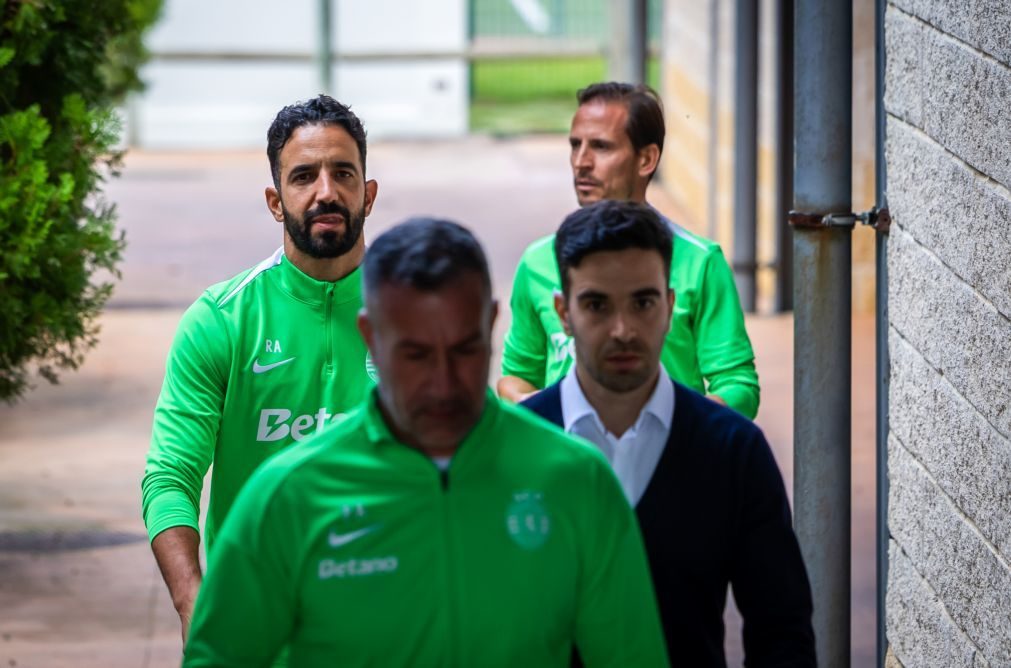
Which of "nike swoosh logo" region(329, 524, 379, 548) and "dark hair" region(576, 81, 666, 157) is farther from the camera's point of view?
"dark hair" region(576, 81, 666, 157)

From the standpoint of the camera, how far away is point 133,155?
77.2 feet

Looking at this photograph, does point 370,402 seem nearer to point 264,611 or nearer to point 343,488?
A: point 343,488

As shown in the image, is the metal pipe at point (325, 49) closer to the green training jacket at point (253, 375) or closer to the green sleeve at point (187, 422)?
the green training jacket at point (253, 375)

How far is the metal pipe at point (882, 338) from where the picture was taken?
18.6ft

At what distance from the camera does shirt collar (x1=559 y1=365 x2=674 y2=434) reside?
11.3 ft

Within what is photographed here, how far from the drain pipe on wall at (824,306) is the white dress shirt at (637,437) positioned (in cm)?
196

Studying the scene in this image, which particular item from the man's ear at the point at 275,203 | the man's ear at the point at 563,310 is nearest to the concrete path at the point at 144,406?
the man's ear at the point at 275,203

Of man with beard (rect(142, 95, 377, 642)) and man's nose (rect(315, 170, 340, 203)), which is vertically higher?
man's nose (rect(315, 170, 340, 203))

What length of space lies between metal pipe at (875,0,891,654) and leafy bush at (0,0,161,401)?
3.32 m

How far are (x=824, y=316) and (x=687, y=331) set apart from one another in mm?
421

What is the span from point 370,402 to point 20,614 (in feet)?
17.7

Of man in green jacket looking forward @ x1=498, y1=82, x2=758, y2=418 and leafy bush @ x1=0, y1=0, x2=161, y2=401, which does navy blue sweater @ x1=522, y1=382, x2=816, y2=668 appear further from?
leafy bush @ x1=0, y1=0, x2=161, y2=401

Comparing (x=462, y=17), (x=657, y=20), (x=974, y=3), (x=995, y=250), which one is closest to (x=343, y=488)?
(x=995, y=250)

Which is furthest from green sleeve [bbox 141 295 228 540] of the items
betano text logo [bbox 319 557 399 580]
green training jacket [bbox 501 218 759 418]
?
betano text logo [bbox 319 557 399 580]
